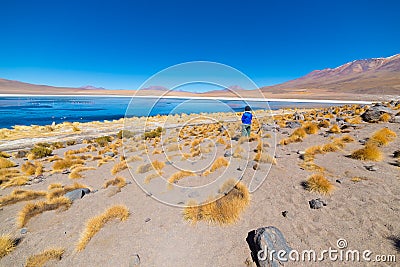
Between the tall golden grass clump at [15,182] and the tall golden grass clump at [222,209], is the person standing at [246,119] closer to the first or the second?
the tall golden grass clump at [222,209]

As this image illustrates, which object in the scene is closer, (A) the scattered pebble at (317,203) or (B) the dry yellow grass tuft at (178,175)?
(A) the scattered pebble at (317,203)

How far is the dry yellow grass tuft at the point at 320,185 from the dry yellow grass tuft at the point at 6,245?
6200 millimetres

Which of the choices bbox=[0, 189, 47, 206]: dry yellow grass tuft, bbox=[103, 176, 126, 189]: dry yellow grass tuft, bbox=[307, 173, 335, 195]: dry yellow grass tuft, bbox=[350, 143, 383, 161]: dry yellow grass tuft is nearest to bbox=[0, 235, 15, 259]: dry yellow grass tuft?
bbox=[0, 189, 47, 206]: dry yellow grass tuft

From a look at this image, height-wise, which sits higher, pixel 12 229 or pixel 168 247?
pixel 168 247

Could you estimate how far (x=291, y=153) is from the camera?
8.03 metres

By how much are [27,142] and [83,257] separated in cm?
1706

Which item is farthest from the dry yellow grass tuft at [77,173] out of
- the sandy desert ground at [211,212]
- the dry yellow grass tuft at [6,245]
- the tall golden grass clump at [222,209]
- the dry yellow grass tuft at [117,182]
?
the tall golden grass clump at [222,209]

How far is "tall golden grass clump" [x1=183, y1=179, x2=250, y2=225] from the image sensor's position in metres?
3.98

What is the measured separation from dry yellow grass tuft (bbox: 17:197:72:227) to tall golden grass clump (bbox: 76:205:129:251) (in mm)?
1641

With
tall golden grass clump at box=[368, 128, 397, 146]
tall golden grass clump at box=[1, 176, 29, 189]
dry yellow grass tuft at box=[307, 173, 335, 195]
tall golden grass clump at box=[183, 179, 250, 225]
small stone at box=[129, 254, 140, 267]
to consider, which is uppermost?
tall golden grass clump at box=[368, 128, 397, 146]

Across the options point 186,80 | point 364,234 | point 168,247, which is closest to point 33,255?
point 168,247

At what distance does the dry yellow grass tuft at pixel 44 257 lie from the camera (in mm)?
3388

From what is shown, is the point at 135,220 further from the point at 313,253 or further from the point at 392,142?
the point at 392,142

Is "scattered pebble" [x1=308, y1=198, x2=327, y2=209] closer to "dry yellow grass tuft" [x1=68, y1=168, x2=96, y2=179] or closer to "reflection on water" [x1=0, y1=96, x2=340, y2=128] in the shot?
"reflection on water" [x1=0, y1=96, x2=340, y2=128]
